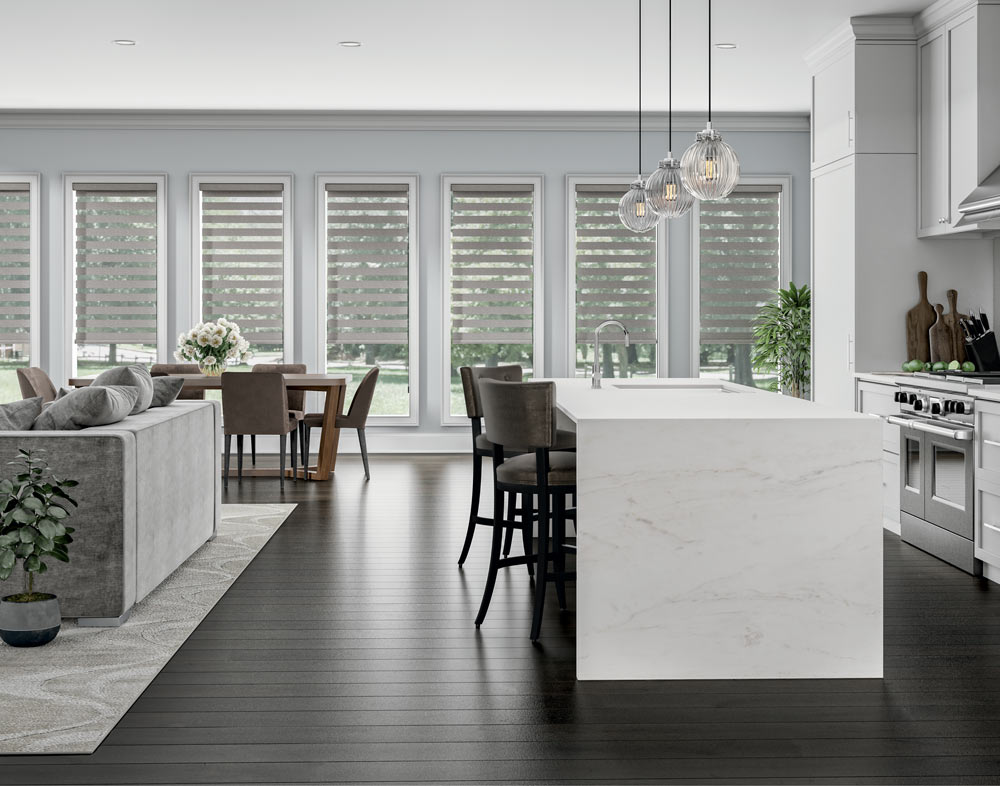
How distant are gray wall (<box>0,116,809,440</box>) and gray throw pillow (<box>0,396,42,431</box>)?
5302 mm

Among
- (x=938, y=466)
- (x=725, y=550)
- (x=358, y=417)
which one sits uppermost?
(x=358, y=417)

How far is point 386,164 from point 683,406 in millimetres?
6006

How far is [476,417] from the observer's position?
185 inches

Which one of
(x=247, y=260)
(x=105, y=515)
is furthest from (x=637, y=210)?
(x=247, y=260)

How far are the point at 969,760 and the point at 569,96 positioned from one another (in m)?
6.67

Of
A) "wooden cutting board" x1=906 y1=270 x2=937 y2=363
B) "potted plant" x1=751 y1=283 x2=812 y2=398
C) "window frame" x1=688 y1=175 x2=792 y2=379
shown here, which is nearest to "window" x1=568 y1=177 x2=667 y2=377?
Answer: "window frame" x1=688 y1=175 x2=792 y2=379

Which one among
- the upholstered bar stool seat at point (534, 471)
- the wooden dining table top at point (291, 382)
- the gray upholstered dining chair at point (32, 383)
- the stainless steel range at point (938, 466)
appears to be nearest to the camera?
the upholstered bar stool seat at point (534, 471)

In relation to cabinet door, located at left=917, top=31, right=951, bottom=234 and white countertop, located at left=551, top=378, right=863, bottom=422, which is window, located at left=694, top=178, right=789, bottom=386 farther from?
white countertop, located at left=551, top=378, right=863, bottom=422

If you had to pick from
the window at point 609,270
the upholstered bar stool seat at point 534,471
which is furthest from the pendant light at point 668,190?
the window at point 609,270

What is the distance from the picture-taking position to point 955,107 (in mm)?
5375

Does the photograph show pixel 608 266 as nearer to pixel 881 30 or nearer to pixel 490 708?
pixel 881 30

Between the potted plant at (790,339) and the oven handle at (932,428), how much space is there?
317cm

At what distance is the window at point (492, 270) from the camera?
9023mm

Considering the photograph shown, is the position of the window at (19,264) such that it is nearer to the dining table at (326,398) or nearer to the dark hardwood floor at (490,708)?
the dining table at (326,398)
